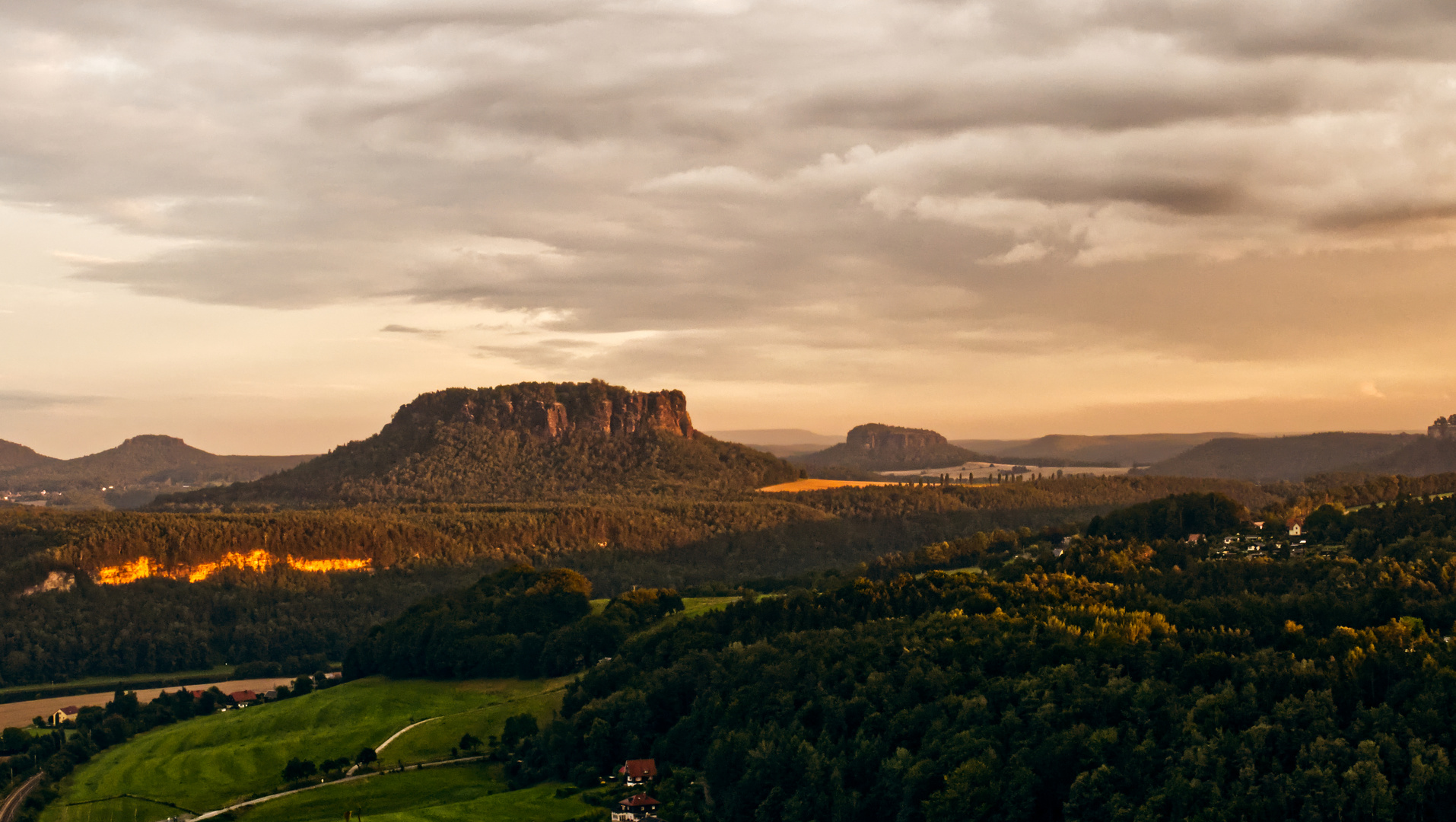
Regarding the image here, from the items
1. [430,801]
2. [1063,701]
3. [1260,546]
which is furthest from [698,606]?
[1063,701]

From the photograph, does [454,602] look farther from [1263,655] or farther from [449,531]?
[1263,655]

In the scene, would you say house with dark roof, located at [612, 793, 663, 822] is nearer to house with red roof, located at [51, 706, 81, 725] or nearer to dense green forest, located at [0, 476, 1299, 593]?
house with red roof, located at [51, 706, 81, 725]

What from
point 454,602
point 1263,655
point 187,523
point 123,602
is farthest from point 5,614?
point 1263,655

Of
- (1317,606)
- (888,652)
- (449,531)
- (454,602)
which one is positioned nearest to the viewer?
(1317,606)

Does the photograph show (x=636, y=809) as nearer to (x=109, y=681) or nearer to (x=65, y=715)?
(x=65, y=715)

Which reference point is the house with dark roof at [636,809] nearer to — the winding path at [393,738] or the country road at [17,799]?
the winding path at [393,738]

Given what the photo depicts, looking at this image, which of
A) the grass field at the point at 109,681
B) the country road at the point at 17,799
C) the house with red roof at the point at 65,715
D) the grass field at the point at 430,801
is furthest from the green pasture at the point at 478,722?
the grass field at the point at 109,681

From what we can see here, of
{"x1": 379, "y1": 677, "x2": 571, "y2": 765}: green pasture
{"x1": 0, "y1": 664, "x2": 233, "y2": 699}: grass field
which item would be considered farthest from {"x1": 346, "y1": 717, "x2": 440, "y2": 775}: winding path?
{"x1": 0, "y1": 664, "x2": 233, "y2": 699}: grass field
